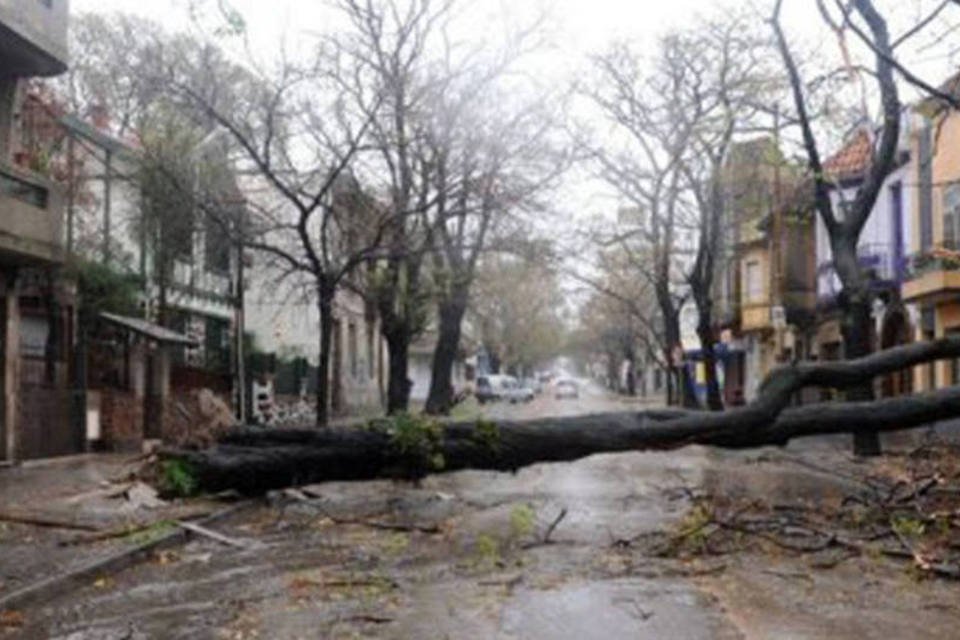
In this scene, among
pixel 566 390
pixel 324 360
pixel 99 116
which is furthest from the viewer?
pixel 566 390

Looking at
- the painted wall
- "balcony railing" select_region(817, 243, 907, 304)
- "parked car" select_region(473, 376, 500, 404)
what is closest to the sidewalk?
the painted wall

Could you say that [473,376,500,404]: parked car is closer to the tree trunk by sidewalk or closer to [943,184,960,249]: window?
[943,184,960,249]: window

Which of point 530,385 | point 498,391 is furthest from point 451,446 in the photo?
point 530,385

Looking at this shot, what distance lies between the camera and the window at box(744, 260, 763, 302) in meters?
53.6

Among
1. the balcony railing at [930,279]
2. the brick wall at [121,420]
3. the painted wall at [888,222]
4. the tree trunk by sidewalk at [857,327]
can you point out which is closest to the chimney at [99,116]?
the brick wall at [121,420]

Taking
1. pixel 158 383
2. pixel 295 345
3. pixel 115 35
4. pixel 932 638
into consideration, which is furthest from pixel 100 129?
pixel 932 638

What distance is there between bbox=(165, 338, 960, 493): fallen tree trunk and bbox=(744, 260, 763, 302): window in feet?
128

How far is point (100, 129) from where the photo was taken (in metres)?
34.8

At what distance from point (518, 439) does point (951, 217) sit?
21.1 meters

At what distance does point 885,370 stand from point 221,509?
7.65m

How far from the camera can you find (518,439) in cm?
1416

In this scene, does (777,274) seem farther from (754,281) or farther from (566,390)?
(566,390)

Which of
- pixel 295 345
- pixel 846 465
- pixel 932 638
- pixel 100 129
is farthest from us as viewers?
pixel 295 345

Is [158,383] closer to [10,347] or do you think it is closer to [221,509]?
[10,347]
